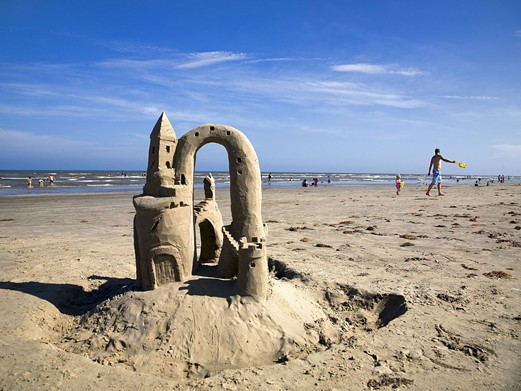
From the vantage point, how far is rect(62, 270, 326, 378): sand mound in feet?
16.3

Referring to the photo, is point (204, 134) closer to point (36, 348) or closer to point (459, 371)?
point (36, 348)

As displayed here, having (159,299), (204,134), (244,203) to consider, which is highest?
(204,134)

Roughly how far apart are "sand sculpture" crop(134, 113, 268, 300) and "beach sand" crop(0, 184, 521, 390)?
16.8 inches

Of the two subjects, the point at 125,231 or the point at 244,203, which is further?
the point at 125,231

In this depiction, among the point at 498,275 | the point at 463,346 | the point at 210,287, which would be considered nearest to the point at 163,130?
the point at 210,287

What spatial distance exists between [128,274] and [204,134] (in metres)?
4.20

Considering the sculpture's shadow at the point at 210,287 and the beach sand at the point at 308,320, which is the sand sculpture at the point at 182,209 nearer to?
the sculpture's shadow at the point at 210,287

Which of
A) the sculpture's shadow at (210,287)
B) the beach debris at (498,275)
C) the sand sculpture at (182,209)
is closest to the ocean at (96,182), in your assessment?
the sand sculpture at (182,209)

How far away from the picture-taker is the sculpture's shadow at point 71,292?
6648 millimetres

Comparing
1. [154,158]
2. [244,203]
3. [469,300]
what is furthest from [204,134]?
[469,300]

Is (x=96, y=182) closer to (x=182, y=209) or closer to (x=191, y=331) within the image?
(x=182, y=209)

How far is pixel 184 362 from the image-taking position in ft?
16.2

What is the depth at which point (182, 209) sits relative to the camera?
19.8 ft

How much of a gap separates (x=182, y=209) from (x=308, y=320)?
2638 mm
